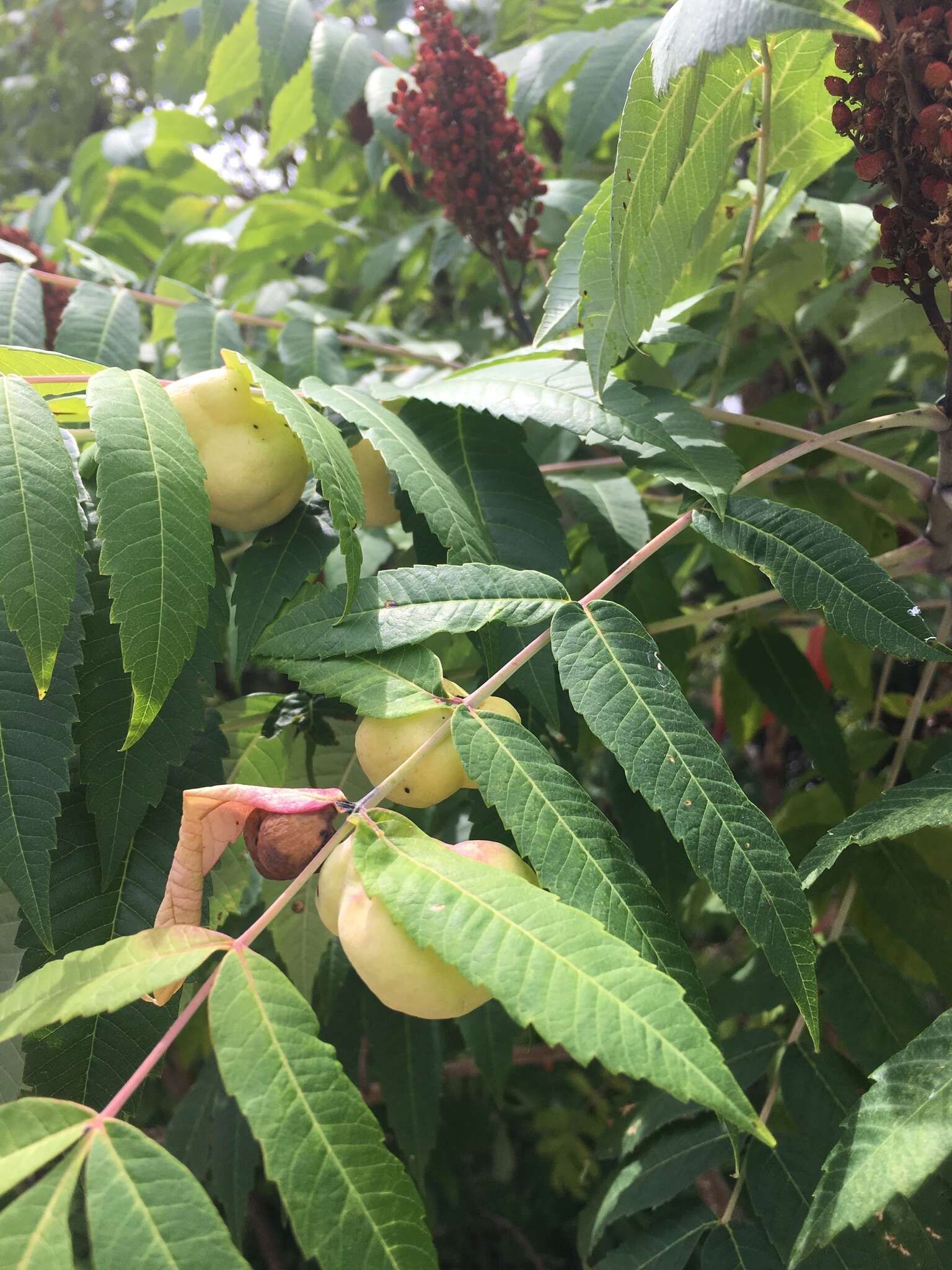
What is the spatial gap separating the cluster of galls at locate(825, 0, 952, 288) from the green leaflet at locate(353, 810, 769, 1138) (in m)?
0.73

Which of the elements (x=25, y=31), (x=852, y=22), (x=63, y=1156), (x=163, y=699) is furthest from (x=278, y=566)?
(x=25, y=31)

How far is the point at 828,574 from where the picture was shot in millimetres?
886

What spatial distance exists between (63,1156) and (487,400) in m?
0.82

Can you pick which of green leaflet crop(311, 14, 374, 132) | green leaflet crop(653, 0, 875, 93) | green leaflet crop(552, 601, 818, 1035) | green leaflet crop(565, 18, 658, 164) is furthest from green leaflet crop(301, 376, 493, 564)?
green leaflet crop(311, 14, 374, 132)

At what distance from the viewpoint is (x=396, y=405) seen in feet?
4.42

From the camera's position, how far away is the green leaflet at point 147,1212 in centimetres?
59

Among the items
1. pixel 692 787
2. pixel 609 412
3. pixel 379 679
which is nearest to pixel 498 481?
pixel 609 412

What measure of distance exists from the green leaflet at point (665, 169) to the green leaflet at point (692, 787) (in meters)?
0.34

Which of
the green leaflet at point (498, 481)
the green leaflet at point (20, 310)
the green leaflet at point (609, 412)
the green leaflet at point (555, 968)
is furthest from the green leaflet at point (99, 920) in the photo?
the green leaflet at point (20, 310)

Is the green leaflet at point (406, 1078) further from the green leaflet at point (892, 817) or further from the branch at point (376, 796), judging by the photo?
the green leaflet at point (892, 817)

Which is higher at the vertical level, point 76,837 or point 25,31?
point 25,31

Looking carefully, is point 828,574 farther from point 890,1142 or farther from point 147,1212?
point 147,1212

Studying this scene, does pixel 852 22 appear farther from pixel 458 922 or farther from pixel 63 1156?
pixel 63 1156

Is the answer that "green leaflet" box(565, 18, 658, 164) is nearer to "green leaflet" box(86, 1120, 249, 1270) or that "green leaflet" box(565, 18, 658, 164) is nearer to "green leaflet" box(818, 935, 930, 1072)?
"green leaflet" box(818, 935, 930, 1072)
